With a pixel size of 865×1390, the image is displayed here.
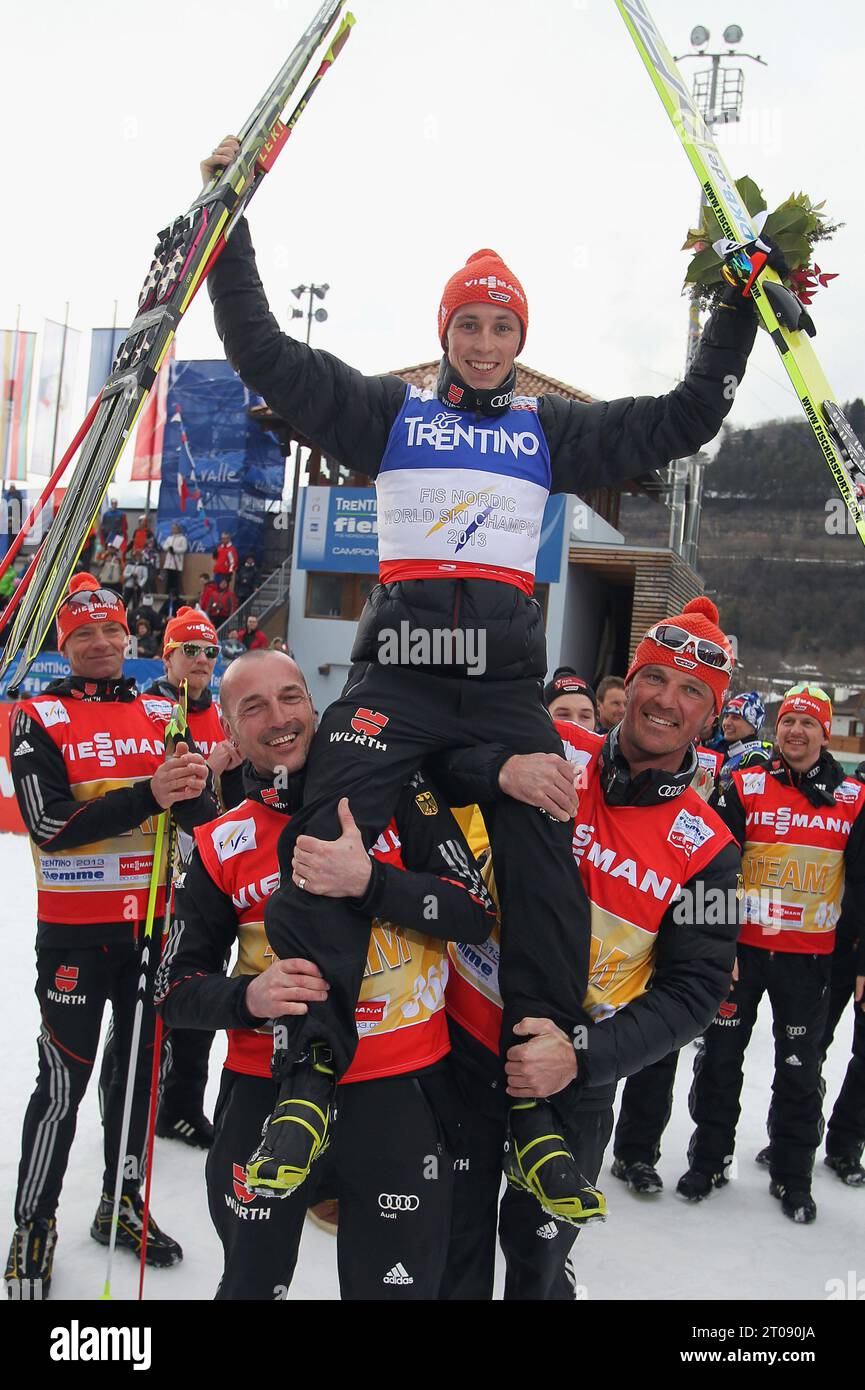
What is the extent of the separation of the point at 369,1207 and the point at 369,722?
1.08 m

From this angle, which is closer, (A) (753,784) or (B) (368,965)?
(B) (368,965)

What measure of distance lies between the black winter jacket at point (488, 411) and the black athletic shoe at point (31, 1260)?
2297 millimetres

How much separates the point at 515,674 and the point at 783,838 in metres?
2.76

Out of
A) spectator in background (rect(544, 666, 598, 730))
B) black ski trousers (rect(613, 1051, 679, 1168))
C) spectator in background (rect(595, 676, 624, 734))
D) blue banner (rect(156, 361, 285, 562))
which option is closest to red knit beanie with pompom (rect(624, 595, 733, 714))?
spectator in background (rect(544, 666, 598, 730))

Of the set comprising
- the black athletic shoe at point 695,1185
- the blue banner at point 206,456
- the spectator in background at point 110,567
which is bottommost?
the black athletic shoe at point 695,1185

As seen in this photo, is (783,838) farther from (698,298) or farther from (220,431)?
(220,431)

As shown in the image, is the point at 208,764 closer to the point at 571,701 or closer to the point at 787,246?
the point at 571,701

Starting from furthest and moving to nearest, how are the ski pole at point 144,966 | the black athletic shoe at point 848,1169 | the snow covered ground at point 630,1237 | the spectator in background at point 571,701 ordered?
the spectator in background at point 571,701
the black athletic shoe at point 848,1169
the snow covered ground at point 630,1237
the ski pole at point 144,966

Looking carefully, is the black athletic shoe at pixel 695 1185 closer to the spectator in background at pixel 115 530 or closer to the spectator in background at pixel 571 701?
the spectator in background at pixel 571 701

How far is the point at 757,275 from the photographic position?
8.29 ft

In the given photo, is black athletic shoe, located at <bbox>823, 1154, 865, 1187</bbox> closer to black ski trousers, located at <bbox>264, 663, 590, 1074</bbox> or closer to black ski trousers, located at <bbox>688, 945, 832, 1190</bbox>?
black ski trousers, located at <bbox>688, 945, 832, 1190</bbox>

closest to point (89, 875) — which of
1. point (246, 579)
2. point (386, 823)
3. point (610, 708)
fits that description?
point (386, 823)

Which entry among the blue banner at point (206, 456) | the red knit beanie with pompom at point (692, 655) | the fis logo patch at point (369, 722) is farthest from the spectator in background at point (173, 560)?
the fis logo patch at point (369, 722)

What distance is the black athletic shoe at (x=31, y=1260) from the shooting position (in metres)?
3.24
